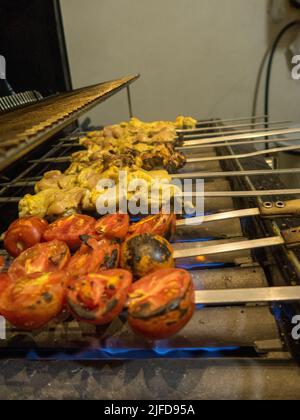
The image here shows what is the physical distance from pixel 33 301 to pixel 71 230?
59cm

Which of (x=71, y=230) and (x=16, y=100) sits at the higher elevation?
(x=16, y=100)

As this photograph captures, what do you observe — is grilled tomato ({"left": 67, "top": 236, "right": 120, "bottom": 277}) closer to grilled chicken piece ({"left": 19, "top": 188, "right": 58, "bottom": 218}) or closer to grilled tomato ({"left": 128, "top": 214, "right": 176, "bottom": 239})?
grilled tomato ({"left": 128, "top": 214, "right": 176, "bottom": 239})

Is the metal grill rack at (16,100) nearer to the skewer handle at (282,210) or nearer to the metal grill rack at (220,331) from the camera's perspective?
the metal grill rack at (220,331)

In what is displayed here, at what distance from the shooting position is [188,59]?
5.79 metres

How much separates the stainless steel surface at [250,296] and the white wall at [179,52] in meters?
5.38

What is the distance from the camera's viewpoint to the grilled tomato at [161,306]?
112 cm

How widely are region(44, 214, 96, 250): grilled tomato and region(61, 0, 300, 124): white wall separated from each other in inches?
190

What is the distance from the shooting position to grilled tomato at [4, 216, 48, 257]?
1736 mm

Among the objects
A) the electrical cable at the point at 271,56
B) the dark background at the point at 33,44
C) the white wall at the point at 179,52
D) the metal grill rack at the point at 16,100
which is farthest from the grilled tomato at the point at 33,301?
the white wall at the point at 179,52

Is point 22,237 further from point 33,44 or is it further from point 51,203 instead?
point 33,44

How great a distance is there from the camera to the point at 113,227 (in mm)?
1697

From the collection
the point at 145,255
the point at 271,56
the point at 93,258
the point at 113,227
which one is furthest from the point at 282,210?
the point at 271,56

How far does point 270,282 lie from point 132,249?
0.74 metres
